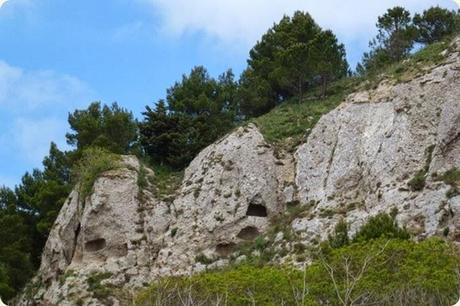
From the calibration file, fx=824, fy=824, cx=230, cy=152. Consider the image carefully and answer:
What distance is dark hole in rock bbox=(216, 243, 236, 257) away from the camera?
35425mm

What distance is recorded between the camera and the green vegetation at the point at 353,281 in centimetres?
2202

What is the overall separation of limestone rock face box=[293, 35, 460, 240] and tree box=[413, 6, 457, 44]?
474 inches

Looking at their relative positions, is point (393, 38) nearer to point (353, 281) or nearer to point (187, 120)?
point (187, 120)

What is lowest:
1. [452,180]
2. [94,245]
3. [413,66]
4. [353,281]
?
[353,281]

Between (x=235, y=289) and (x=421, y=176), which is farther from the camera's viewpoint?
(x=421, y=176)

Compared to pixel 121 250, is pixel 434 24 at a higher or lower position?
higher

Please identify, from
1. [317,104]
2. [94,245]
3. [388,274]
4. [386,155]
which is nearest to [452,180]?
[386,155]

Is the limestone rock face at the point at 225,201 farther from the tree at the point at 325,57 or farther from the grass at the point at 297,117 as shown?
the tree at the point at 325,57

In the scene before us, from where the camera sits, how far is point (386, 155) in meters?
34.0

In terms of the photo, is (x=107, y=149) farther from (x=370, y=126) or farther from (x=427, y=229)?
(x=427, y=229)

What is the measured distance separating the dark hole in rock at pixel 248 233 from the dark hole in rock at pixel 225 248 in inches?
26.5

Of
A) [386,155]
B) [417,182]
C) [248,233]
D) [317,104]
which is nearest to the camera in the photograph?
[417,182]

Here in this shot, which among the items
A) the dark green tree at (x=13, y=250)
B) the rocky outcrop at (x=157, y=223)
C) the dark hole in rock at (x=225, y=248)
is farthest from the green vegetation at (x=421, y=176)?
the dark green tree at (x=13, y=250)

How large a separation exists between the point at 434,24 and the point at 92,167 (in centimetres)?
2366
